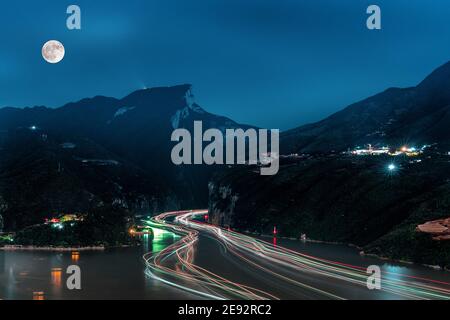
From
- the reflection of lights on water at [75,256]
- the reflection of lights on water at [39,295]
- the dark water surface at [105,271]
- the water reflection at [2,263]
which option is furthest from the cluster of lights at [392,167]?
the reflection of lights on water at [39,295]

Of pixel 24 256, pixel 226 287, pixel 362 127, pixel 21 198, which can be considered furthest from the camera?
pixel 362 127

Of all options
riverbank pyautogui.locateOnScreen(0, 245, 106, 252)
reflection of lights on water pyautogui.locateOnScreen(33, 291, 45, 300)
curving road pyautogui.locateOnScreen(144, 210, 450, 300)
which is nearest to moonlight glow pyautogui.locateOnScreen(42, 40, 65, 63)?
riverbank pyautogui.locateOnScreen(0, 245, 106, 252)

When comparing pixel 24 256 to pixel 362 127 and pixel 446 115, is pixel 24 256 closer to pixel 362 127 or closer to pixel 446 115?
pixel 446 115

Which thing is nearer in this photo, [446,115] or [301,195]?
[301,195]

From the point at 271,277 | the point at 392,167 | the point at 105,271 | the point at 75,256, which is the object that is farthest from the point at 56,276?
the point at 392,167

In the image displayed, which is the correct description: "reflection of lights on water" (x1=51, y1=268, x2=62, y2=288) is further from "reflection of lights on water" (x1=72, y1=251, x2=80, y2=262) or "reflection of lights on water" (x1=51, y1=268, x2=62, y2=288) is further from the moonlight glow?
the moonlight glow

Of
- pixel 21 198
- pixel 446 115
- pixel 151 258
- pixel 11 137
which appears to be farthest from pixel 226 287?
pixel 11 137

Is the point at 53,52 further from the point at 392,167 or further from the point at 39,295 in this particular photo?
the point at 392,167
